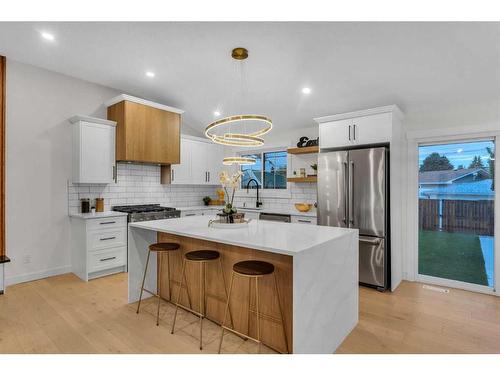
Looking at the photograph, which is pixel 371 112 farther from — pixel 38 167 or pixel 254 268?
pixel 38 167

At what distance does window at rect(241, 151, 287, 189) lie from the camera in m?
5.71

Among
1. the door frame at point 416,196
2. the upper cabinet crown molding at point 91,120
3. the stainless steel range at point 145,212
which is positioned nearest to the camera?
the door frame at point 416,196

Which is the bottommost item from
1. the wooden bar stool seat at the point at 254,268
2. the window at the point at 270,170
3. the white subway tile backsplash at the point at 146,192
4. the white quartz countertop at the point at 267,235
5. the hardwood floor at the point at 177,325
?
the hardwood floor at the point at 177,325

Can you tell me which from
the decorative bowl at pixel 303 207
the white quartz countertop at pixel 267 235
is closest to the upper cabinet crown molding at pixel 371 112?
the decorative bowl at pixel 303 207

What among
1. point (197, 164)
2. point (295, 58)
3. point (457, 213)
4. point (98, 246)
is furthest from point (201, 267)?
point (457, 213)

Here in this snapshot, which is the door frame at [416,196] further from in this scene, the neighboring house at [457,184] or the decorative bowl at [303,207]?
the decorative bowl at [303,207]

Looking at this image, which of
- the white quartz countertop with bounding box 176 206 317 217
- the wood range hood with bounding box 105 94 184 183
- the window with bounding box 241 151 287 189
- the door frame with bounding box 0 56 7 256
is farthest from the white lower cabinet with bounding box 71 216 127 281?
the window with bounding box 241 151 287 189

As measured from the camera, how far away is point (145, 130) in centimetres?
475

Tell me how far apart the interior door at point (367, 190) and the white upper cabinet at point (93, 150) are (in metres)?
3.61

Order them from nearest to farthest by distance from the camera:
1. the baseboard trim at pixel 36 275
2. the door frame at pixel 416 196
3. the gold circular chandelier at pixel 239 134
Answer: the gold circular chandelier at pixel 239 134 < the door frame at pixel 416 196 < the baseboard trim at pixel 36 275

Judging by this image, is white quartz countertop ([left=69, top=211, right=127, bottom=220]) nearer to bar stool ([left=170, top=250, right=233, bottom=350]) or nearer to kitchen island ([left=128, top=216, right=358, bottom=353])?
kitchen island ([left=128, top=216, right=358, bottom=353])

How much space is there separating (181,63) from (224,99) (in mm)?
1108

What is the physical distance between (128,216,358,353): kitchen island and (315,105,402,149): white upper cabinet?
5.52 feet

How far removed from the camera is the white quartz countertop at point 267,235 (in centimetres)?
204
